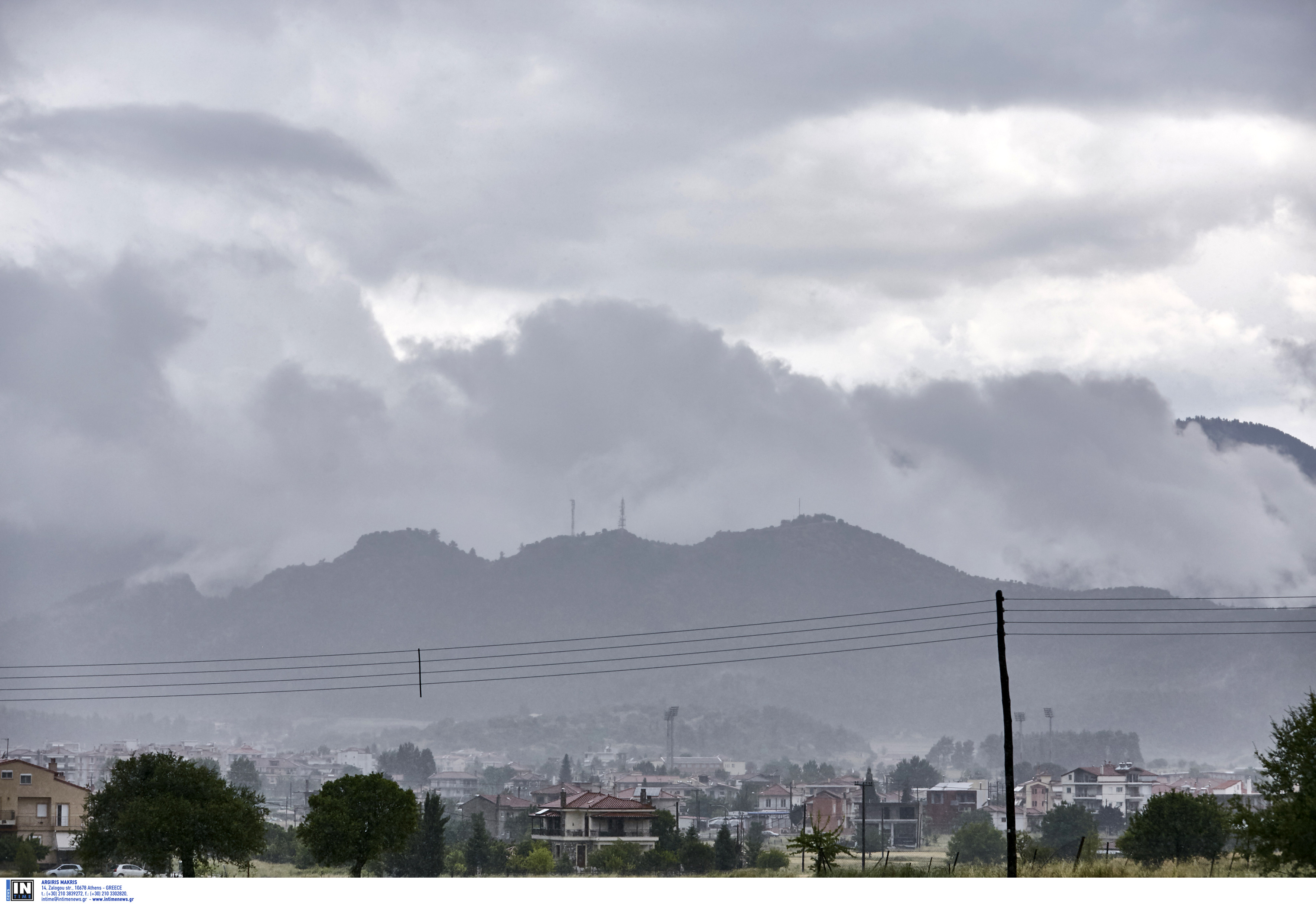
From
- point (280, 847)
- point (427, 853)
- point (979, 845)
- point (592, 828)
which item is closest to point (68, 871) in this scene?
point (427, 853)

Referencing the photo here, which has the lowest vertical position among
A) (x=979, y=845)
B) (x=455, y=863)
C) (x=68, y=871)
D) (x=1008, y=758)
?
(x=979, y=845)

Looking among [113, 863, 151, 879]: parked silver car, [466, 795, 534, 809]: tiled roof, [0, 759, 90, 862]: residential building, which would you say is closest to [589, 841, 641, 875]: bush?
[0, 759, 90, 862]: residential building

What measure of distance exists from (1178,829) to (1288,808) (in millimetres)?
32766

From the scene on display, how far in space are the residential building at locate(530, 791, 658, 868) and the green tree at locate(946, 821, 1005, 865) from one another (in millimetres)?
38501

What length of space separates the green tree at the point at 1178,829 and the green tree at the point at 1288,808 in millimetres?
24966

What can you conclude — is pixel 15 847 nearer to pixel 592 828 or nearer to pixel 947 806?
pixel 592 828

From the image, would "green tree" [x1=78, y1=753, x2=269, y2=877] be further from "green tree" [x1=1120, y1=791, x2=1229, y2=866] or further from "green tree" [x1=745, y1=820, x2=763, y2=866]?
"green tree" [x1=745, y1=820, x2=763, y2=866]

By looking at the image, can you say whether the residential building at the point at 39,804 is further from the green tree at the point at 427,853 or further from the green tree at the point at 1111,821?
the green tree at the point at 1111,821

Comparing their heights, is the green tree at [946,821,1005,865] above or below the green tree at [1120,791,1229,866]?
below

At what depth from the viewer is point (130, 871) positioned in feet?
180

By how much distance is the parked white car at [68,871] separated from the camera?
56.4m

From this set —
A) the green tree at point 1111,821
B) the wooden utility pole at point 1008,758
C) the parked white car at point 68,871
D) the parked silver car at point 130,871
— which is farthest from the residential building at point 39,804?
the green tree at point 1111,821

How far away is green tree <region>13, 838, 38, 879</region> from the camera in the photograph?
64938 mm
